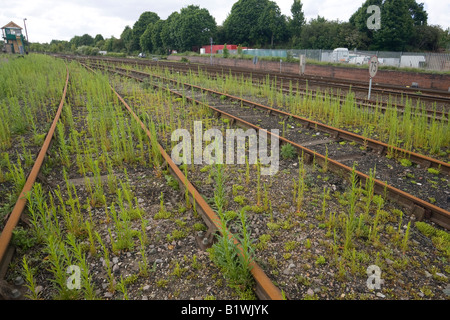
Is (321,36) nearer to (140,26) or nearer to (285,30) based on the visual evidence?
(285,30)

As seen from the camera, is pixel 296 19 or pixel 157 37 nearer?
pixel 296 19

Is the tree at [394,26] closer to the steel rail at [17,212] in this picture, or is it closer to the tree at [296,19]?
the tree at [296,19]

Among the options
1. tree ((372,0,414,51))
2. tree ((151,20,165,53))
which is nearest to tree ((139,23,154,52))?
tree ((151,20,165,53))

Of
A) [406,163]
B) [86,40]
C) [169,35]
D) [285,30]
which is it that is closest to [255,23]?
[285,30]

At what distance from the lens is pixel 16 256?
3.09 meters

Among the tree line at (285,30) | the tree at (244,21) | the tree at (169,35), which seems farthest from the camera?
the tree at (244,21)

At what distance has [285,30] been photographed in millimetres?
69938

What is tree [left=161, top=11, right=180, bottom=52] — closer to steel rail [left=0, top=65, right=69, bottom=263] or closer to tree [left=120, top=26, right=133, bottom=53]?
tree [left=120, top=26, right=133, bottom=53]

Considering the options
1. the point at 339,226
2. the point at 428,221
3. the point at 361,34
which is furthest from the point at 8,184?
the point at 361,34

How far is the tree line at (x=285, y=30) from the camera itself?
160 feet

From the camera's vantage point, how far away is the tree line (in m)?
48.9

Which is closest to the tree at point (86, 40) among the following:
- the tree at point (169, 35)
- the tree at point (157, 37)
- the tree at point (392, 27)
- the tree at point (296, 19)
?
the tree at point (157, 37)

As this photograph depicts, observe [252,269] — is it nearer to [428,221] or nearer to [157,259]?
[157,259]
